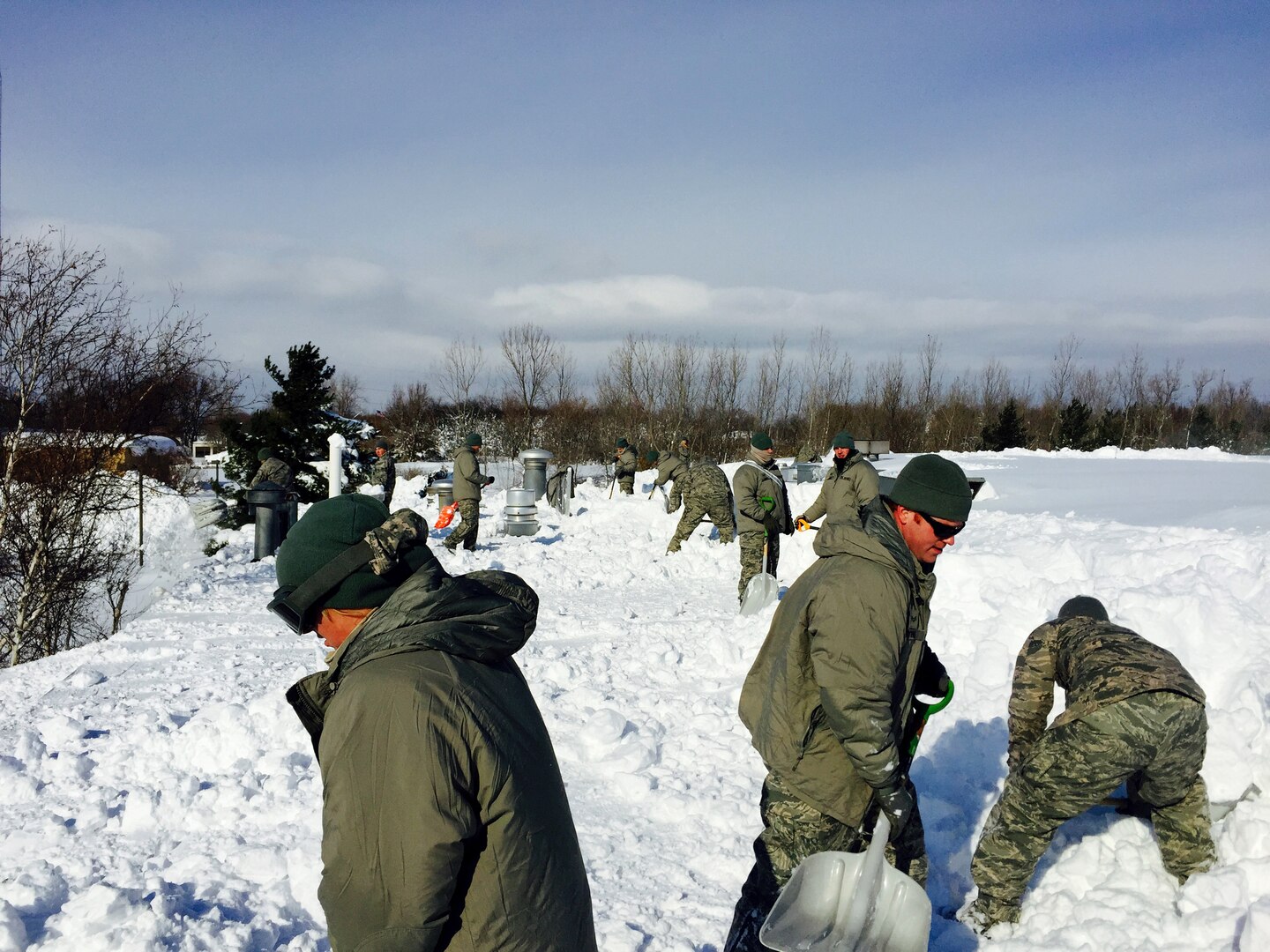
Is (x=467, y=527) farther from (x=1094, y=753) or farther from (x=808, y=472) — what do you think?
(x=1094, y=753)

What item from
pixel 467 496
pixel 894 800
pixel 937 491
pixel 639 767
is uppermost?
pixel 937 491

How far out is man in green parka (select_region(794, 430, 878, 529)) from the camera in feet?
31.4

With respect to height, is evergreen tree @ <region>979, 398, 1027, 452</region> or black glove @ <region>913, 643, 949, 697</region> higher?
evergreen tree @ <region>979, 398, 1027, 452</region>

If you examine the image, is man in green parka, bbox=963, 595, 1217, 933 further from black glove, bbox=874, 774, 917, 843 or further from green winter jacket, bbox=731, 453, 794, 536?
green winter jacket, bbox=731, 453, 794, 536

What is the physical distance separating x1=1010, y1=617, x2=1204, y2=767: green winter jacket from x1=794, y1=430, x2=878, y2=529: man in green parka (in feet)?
16.9

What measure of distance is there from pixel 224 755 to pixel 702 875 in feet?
9.37

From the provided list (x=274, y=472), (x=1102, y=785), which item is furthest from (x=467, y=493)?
(x=1102, y=785)

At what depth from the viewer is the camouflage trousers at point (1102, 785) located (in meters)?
3.47

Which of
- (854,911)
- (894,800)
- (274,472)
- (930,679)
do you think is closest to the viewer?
(854,911)

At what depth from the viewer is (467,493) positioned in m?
13.5

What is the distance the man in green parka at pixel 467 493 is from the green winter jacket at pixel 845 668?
10667 mm

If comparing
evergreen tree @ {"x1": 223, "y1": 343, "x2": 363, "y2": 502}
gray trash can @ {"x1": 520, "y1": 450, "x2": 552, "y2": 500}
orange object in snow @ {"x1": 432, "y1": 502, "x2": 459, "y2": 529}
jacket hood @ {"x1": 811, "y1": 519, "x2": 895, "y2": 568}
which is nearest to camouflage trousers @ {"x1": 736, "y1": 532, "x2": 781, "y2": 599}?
orange object in snow @ {"x1": 432, "y1": 502, "x2": 459, "y2": 529}

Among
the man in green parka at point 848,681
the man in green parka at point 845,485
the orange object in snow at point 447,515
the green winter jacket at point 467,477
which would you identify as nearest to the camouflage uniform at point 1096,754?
the man in green parka at point 848,681

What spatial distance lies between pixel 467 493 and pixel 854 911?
36.9ft
